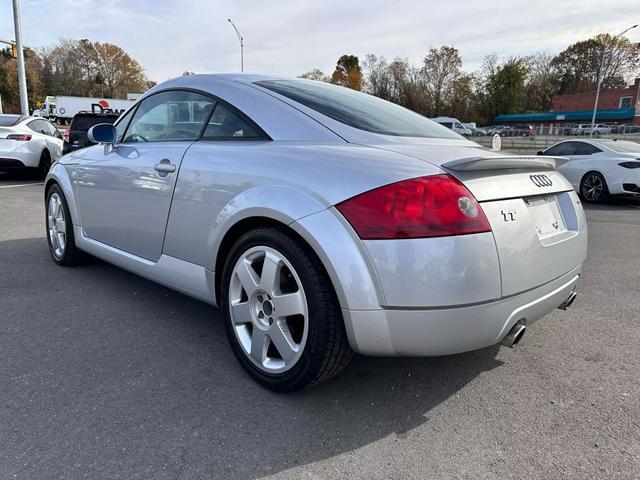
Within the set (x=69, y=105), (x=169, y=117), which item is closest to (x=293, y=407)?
(x=169, y=117)

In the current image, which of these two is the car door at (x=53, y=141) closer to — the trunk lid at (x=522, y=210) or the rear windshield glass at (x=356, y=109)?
the rear windshield glass at (x=356, y=109)

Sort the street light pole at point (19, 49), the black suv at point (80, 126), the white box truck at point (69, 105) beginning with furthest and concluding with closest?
the white box truck at point (69, 105) < the street light pole at point (19, 49) < the black suv at point (80, 126)

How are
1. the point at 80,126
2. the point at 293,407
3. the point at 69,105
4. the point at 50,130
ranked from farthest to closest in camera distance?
the point at 69,105
the point at 80,126
the point at 50,130
the point at 293,407

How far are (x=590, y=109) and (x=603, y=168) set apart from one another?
75.3 metres

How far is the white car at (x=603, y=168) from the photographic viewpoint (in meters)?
9.53

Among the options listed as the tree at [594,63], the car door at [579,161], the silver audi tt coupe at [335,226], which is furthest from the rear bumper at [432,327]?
the tree at [594,63]

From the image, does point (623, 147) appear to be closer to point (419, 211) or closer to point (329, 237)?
point (419, 211)

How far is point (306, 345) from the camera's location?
87.6 inches

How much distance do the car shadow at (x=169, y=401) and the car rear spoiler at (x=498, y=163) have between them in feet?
3.68

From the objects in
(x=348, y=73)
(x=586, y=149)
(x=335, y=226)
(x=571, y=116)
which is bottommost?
(x=335, y=226)

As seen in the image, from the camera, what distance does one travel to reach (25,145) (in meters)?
10.8

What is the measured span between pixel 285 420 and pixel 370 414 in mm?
393

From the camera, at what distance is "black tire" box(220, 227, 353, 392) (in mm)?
2137

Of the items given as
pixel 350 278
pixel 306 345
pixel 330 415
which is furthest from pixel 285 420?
pixel 350 278
